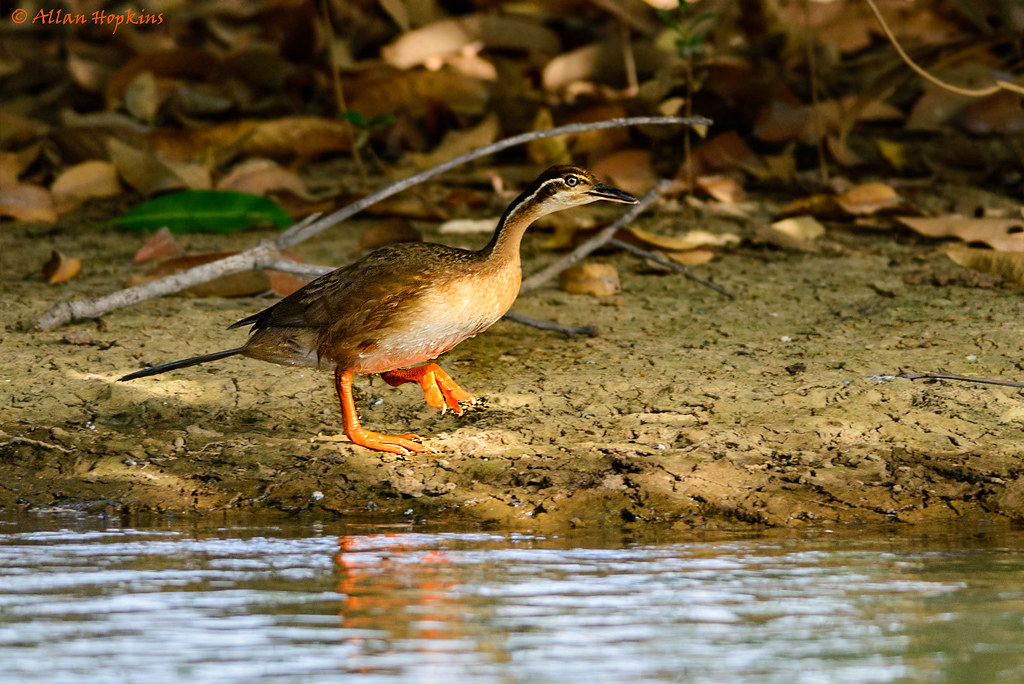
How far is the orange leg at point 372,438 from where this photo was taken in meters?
4.82

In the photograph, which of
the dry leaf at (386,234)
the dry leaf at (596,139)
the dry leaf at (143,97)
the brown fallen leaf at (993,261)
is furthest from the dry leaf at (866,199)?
the dry leaf at (143,97)

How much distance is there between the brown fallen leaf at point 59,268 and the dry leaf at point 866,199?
396cm

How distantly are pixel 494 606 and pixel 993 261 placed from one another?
365 centimetres

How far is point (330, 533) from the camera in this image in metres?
4.28

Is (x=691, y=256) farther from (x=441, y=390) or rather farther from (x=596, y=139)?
(x=441, y=390)

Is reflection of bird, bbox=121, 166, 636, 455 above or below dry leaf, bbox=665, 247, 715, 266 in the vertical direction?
below

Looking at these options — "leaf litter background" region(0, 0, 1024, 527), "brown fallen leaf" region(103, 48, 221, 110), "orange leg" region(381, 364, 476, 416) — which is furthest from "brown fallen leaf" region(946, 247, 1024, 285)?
"brown fallen leaf" region(103, 48, 221, 110)

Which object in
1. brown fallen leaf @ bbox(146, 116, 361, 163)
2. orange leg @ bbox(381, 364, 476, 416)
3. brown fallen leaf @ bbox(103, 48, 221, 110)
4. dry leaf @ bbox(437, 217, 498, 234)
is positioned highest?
brown fallen leaf @ bbox(103, 48, 221, 110)

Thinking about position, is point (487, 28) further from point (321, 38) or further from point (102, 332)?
point (102, 332)

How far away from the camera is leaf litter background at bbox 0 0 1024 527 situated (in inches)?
185

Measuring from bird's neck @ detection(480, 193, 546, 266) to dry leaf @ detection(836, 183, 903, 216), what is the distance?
269 cm

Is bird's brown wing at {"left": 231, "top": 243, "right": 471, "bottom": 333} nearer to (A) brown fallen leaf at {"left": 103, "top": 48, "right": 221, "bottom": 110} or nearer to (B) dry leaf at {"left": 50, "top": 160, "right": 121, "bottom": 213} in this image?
(B) dry leaf at {"left": 50, "top": 160, "right": 121, "bottom": 213}

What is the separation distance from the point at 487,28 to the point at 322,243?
2688 millimetres

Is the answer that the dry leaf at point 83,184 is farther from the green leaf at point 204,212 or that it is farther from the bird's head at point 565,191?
the bird's head at point 565,191
